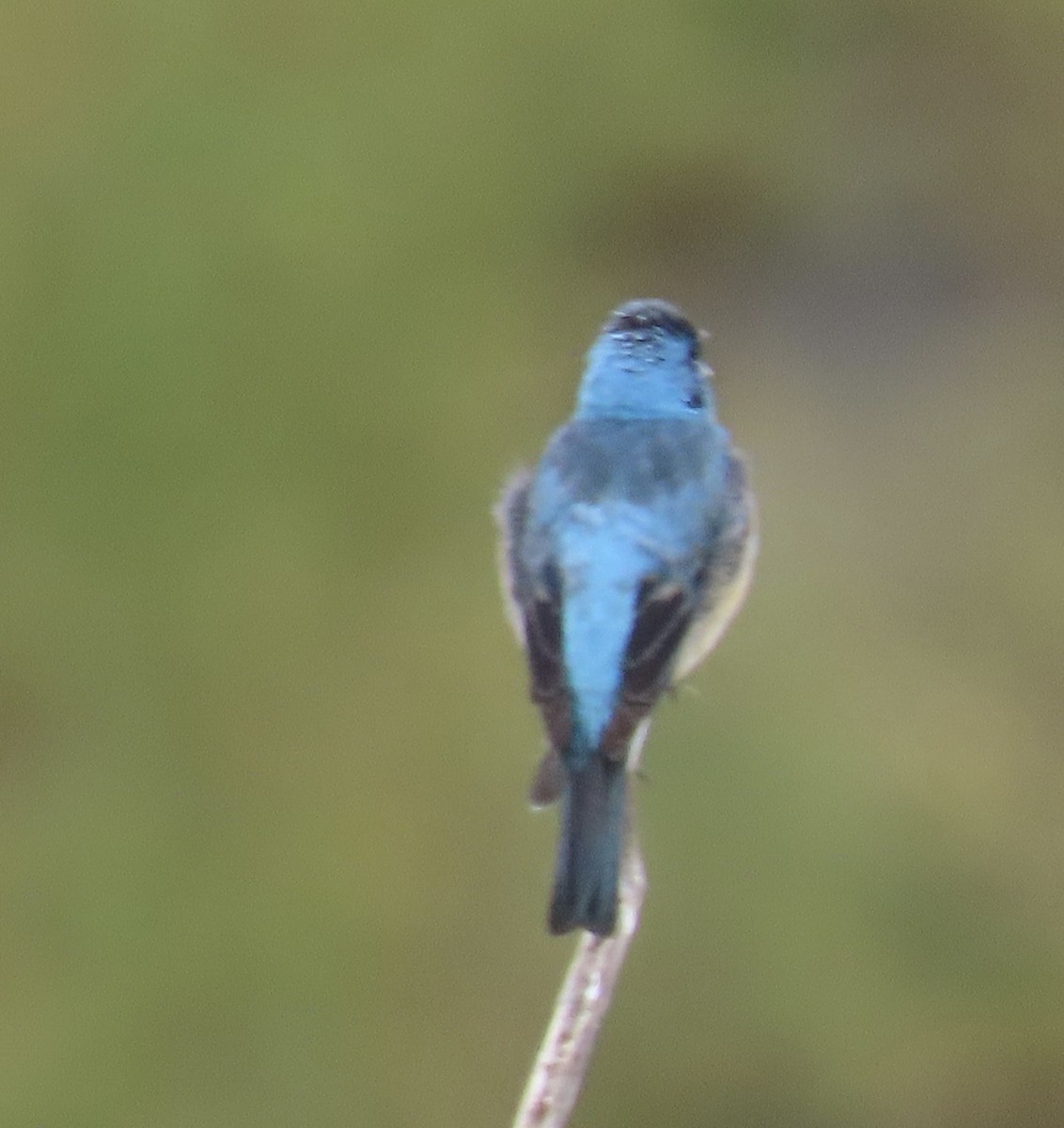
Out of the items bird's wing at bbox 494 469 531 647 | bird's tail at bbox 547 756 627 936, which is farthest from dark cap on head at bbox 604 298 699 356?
bird's tail at bbox 547 756 627 936

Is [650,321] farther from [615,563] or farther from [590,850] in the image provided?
[590,850]

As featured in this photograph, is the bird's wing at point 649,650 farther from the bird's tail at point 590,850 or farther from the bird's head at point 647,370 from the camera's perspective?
the bird's head at point 647,370

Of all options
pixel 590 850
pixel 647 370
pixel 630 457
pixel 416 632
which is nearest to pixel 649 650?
pixel 590 850

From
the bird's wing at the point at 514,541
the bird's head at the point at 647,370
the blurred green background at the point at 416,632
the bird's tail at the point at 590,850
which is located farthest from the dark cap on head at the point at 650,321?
the blurred green background at the point at 416,632

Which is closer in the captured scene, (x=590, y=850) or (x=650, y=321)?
(x=590, y=850)

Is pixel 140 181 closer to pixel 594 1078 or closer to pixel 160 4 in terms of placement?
pixel 160 4

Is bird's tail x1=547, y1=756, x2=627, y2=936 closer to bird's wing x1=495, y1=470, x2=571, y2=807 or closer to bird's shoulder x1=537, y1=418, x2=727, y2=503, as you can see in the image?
bird's wing x1=495, y1=470, x2=571, y2=807
